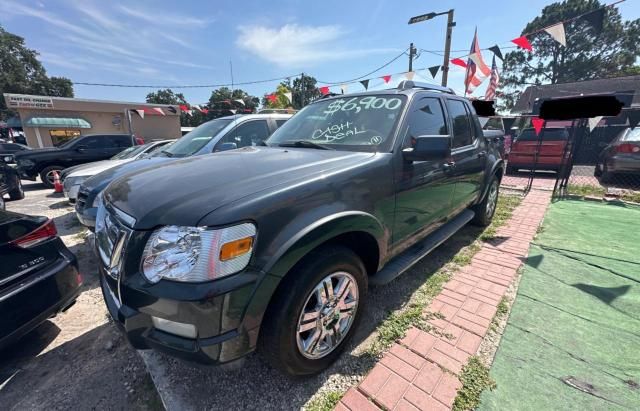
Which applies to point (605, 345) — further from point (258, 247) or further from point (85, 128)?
point (85, 128)

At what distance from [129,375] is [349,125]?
252 centimetres

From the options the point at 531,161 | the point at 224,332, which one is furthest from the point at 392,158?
the point at 531,161

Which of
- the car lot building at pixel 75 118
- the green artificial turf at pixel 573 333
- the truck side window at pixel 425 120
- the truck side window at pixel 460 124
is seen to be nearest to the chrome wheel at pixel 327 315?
the green artificial turf at pixel 573 333

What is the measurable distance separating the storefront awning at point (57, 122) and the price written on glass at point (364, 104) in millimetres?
26915

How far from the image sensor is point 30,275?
205 cm

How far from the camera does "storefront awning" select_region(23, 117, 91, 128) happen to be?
20.3m

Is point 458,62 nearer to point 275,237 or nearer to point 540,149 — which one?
point 540,149

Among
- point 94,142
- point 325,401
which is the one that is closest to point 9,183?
point 94,142

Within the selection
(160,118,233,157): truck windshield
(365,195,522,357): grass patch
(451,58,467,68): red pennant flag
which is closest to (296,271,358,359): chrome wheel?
(365,195,522,357): grass patch

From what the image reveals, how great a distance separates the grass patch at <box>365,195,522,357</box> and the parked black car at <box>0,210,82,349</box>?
2.35 metres

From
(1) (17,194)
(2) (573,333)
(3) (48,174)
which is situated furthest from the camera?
(3) (48,174)

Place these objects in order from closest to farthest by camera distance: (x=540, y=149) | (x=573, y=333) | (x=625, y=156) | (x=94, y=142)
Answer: (x=573, y=333)
(x=625, y=156)
(x=540, y=149)
(x=94, y=142)

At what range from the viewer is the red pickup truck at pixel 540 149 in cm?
892

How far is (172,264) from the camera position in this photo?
1.38 meters
